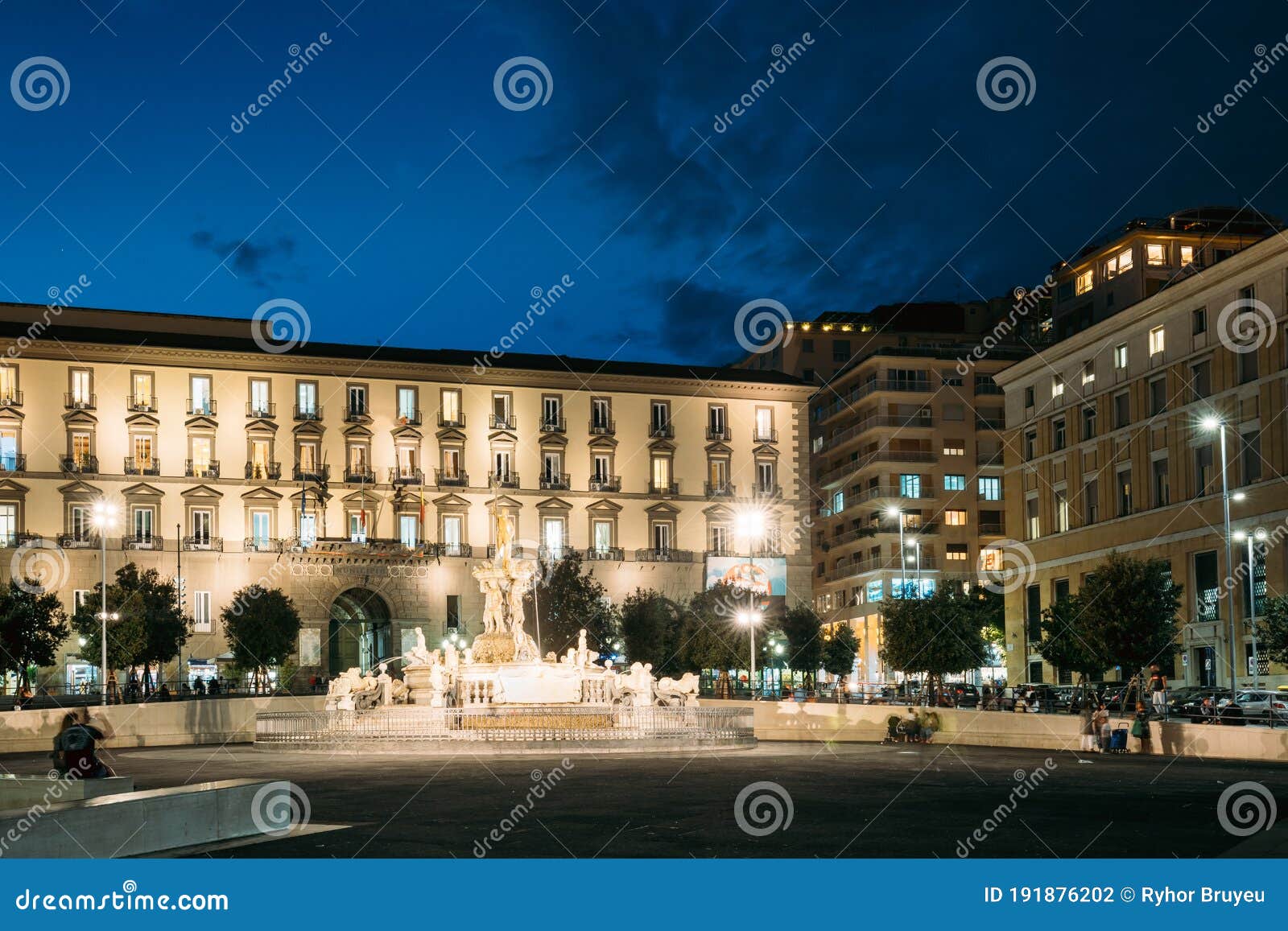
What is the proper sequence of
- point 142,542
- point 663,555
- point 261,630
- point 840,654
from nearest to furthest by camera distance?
1. point 261,630
2. point 142,542
3. point 840,654
4. point 663,555

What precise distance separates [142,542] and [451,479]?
1532 cm

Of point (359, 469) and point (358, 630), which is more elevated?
point (359, 469)

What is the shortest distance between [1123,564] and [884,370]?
159ft

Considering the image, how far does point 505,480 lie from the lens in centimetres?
7719

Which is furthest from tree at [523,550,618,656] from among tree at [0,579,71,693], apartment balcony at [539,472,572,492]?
tree at [0,579,71,693]

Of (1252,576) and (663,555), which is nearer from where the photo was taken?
(1252,576)

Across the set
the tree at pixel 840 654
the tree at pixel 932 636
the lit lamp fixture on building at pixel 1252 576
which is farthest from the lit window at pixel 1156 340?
the tree at pixel 840 654

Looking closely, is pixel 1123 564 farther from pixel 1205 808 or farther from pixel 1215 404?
pixel 1205 808

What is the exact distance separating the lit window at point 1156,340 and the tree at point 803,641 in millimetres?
21579

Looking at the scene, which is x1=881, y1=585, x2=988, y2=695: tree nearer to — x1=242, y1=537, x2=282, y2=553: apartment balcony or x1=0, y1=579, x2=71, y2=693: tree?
x1=0, y1=579, x2=71, y2=693: tree

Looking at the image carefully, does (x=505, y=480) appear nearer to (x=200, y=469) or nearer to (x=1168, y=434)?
(x=200, y=469)

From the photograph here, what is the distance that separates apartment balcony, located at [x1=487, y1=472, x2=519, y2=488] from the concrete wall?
32681mm

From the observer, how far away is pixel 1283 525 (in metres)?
49.9

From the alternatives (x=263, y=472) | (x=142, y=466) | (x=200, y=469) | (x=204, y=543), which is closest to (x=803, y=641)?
(x=263, y=472)
